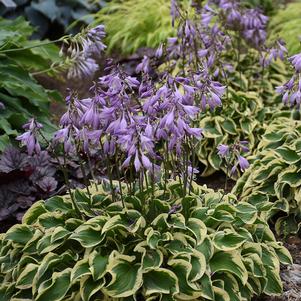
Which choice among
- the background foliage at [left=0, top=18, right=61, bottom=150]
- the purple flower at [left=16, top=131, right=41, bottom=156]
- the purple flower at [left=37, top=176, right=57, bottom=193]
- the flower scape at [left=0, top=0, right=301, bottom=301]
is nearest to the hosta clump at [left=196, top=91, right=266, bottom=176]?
the flower scape at [left=0, top=0, right=301, bottom=301]

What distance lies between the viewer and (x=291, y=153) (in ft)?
14.4

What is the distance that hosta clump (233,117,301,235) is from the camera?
4.20 m

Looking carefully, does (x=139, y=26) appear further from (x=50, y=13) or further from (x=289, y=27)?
(x=289, y=27)

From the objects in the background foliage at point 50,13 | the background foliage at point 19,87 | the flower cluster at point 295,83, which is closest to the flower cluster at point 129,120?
the flower cluster at point 295,83

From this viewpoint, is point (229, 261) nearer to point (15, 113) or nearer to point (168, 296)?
point (168, 296)

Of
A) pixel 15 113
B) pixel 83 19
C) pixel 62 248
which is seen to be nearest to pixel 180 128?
pixel 62 248

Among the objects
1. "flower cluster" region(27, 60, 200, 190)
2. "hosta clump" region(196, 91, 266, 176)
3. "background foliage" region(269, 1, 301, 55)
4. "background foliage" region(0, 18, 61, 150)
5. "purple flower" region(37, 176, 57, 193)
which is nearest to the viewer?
"flower cluster" region(27, 60, 200, 190)

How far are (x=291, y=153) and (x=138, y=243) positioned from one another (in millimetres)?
1599

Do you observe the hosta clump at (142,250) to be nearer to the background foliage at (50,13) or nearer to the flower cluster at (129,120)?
the flower cluster at (129,120)

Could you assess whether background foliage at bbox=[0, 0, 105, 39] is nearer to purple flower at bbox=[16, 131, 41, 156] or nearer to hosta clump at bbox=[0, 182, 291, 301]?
hosta clump at bbox=[0, 182, 291, 301]

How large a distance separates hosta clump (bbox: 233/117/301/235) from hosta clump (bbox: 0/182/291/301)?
543 millimetres

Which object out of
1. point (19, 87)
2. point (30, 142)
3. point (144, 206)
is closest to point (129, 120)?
point (30, 142)

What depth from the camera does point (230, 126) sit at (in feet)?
17.4

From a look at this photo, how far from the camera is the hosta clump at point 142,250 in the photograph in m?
3.12
